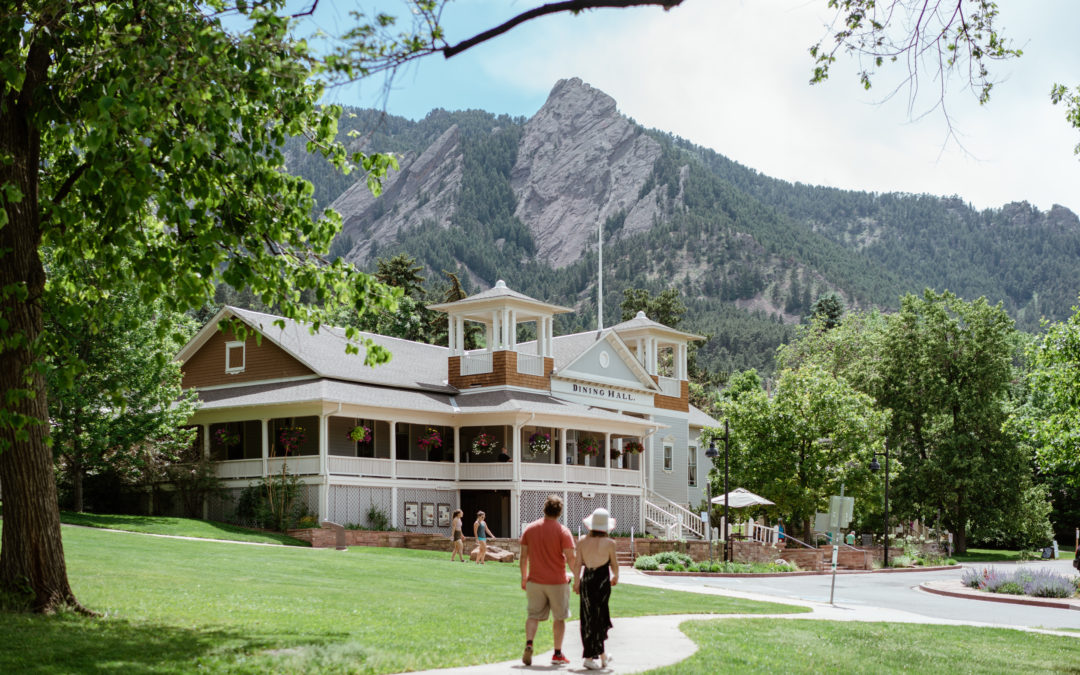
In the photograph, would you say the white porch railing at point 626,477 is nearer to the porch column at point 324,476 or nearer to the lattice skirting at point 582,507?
the lattice skirting at point 582,507

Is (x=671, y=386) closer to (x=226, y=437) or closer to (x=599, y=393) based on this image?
(x=599, y=393)

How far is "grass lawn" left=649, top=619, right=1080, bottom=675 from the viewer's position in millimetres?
12750

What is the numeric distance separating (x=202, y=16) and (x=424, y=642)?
23.4 feet

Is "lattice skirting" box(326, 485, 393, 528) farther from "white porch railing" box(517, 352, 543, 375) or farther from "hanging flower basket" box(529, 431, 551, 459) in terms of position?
"white porch railing" box(517, 352, 543, 375)

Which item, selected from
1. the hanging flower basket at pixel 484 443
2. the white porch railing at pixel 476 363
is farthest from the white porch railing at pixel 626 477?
the white porch railing at pixel 476 363

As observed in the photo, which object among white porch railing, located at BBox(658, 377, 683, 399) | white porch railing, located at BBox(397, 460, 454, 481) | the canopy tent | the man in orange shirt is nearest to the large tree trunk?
the man in orange shirt

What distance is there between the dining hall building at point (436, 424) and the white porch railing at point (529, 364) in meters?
0.05

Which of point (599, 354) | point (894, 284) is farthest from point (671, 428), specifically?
point (894, 284)

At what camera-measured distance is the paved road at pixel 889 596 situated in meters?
22.0

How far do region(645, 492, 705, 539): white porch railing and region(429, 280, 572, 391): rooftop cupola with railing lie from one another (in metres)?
6.53

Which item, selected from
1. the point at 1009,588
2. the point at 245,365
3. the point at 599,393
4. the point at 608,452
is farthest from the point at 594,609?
the point at 599,393

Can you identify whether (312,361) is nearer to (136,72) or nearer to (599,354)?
(599,354)

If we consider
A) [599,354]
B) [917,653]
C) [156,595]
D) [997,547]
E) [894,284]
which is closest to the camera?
[917,653]

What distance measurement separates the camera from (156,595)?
15734mm
